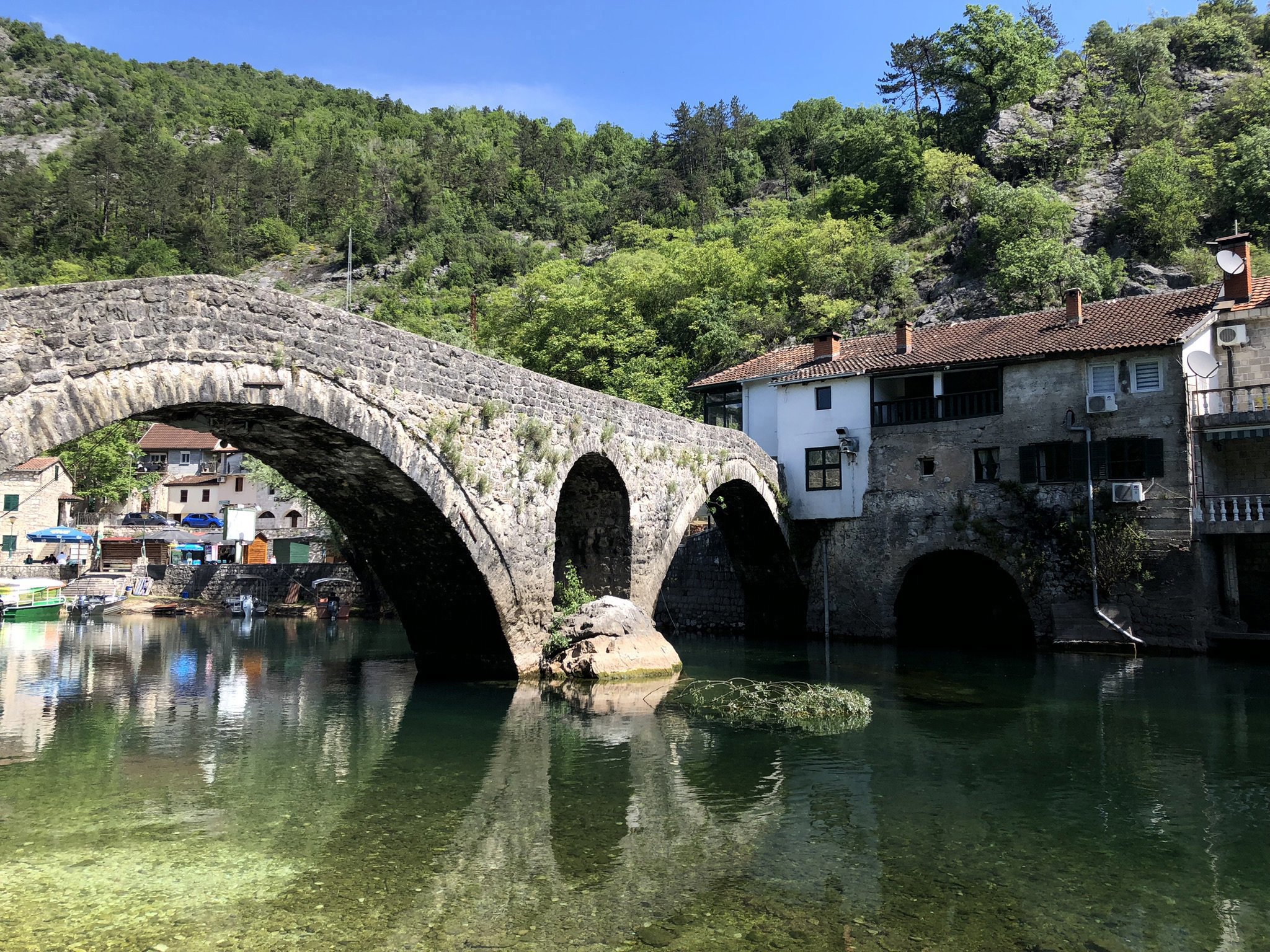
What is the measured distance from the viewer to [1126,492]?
20.0m

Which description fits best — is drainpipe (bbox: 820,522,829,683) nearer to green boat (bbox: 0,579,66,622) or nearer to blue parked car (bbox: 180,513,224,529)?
green boat (bbox: 0,579,66,622)

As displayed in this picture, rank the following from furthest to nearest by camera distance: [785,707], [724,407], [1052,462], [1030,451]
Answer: [724,407], [1030,451], [1052,462], [785,707]

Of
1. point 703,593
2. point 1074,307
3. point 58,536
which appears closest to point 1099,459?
point 1074,307

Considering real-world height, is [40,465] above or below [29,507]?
above

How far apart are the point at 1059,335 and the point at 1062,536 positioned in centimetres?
489

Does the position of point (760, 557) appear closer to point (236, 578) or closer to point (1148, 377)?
point (1148, 377)

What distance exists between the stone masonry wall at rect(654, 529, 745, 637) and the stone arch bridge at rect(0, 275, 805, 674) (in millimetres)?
6925

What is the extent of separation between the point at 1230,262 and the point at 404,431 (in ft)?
62.6

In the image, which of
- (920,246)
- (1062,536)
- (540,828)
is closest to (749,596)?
(1062,536)

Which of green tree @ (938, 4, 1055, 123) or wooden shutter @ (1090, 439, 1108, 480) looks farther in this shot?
green tree @ (938, 4, 1055, 123)

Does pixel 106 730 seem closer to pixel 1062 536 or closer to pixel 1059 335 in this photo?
pixel 1062 536

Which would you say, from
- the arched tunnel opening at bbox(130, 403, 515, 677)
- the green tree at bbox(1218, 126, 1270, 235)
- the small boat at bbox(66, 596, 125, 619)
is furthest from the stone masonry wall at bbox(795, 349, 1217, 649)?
the small boat at bbox(66, 596, 125, 619)

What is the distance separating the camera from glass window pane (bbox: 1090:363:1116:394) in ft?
68.0

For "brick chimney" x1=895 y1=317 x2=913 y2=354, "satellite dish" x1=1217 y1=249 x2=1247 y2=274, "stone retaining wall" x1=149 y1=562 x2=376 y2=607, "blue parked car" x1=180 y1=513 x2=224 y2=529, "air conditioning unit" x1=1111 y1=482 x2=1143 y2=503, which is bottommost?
"stone retaining wall" x1=149 y1=562 x2=376 y2=607
